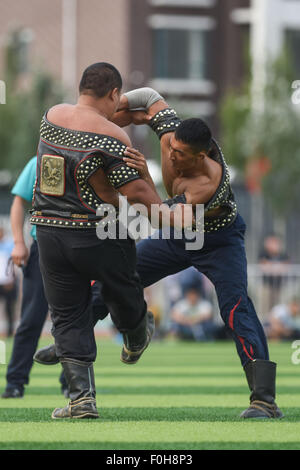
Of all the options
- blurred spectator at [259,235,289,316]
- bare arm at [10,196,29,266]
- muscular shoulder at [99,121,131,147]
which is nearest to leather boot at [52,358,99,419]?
muscular shoulder at [99,121,131,147]

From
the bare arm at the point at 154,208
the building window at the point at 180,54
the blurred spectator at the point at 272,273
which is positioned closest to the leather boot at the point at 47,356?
the bare arm at the point at 154,208

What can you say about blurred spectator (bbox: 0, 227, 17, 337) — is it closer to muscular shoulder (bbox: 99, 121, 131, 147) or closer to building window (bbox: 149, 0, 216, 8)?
muscular shoulder (bbox: 99, 121, 131, 147)

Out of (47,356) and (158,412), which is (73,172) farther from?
(158,412)

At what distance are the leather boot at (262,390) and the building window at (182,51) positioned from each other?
30.7 metres

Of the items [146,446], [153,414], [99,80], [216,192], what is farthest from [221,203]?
[146,446]

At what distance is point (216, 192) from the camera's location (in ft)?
23.4

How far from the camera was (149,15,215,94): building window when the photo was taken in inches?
1487

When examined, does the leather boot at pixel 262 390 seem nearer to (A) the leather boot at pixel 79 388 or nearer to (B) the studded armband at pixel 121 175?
(A) the leather boot at pixel 79 388

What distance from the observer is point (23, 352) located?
8961mm

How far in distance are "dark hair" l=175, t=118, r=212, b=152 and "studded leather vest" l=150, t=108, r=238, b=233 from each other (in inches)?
7.0

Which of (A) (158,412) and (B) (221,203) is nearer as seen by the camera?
(B) (221,203)

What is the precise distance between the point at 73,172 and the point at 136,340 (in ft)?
4.03
